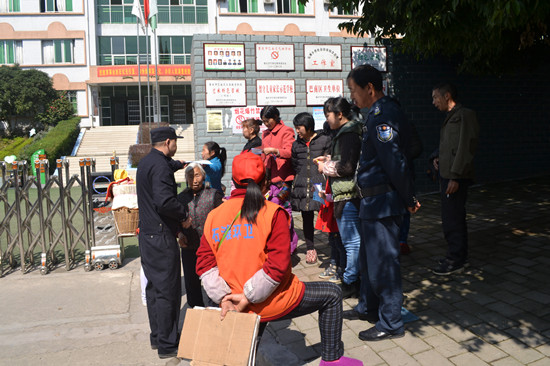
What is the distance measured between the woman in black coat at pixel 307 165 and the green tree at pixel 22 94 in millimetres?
33024

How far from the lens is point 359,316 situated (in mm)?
4230

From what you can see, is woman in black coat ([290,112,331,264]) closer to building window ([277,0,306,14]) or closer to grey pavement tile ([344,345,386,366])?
grey pavement tile ([344,345,386,366])

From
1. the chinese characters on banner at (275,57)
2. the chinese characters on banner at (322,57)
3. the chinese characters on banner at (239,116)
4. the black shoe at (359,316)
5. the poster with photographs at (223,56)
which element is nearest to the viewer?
the black shoe at (359,316)

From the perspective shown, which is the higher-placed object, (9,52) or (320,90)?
(9,52)

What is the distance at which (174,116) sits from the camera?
39.6 metres

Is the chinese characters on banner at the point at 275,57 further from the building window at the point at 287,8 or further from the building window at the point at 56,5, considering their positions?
the building window at the point at 56,5

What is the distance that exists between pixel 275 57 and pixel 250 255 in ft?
26.0

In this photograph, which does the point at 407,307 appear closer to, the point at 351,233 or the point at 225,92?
the point at 351,233

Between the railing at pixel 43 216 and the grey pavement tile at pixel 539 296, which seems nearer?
the grey pavement tile at pixel 539 296

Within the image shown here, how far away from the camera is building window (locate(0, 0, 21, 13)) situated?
36.7 metres

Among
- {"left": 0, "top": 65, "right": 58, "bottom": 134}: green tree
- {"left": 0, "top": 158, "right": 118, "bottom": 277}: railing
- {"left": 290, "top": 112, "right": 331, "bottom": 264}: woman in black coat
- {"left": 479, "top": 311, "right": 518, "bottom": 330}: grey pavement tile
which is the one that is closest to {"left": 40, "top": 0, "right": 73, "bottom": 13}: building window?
{"left": 0, "top": 65, "right": 58, "bottom": 134}: green tree

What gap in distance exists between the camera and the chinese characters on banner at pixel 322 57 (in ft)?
33.5

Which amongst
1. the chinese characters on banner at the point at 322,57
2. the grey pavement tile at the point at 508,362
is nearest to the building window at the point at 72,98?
the chinese characters on banner at the point at 322,57

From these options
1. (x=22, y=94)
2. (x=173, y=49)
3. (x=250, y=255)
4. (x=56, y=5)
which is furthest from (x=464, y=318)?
(x=56, y=5)
